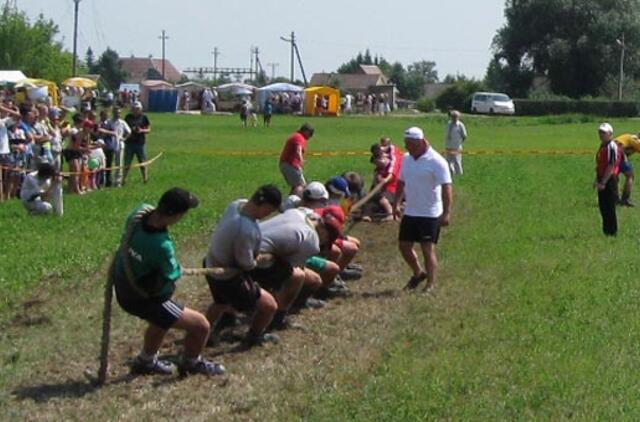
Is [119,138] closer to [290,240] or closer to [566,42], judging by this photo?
[290,240]

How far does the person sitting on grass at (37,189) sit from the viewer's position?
18.5m

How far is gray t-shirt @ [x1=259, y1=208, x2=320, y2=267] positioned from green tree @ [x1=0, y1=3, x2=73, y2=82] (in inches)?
3552

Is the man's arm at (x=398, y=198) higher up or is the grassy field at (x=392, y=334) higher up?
the man's arm at (x=398, y=198)

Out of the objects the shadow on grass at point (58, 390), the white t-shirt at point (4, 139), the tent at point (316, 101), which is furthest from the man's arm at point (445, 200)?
the tent at point (316, 101)

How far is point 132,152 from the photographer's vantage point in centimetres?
2652

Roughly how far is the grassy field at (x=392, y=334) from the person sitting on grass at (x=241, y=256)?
412mm

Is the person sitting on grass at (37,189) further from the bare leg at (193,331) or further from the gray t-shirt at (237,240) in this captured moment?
the bare leg at (193,331)

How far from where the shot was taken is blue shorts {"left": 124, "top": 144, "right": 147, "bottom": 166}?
26500 millimetres

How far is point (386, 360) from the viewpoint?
964cm

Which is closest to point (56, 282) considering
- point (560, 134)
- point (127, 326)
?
point (127, 326)

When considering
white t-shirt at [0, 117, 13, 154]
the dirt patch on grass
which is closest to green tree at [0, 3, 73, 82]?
white t-shirt at [0, 117, 13, 154]

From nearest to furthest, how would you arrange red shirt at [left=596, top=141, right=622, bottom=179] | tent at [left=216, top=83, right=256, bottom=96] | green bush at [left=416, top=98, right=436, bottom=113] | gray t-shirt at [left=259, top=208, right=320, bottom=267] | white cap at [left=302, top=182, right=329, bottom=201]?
gray t-shirt at [left=259, top=208, right=320, bottom=267], white cap at [left=302, top=182, right=329, bottom=201], red shirt at [left=596, top=141, right=622, bottom=179], tent at [left=216, top=83, right=256, bottom=96], green bush at [left=416, top=98, right=436, bottom=113]

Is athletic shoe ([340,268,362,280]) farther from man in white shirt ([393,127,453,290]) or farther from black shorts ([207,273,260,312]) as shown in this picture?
black shorts ([207,273,260,312])

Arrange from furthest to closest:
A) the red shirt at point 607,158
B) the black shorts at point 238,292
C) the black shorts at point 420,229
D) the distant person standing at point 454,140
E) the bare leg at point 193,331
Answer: the distant person standing at point 454,140 < the red shirt at point 607,158 < the black shorts at point 420,229 < the black shorts at point 238,292 < the bare leg at point 193,331
